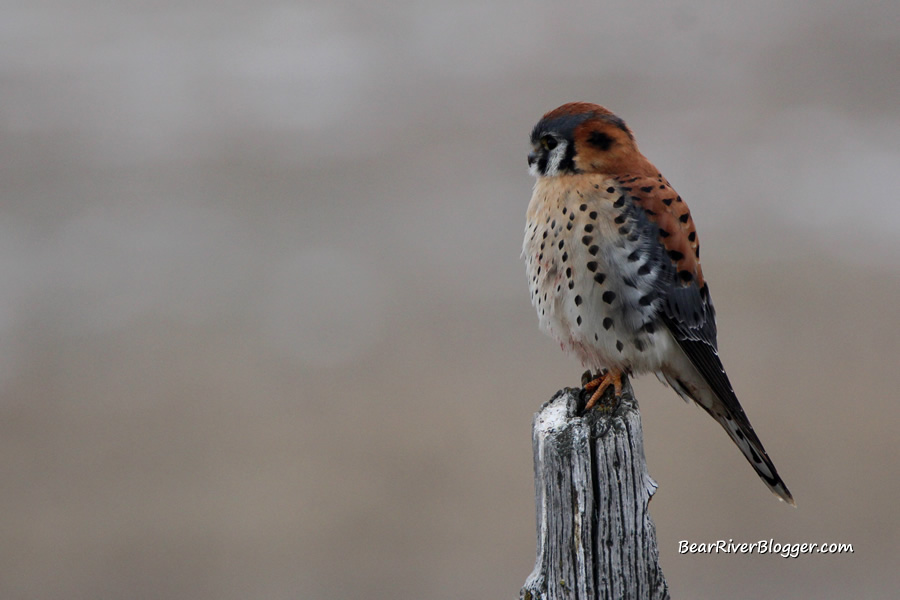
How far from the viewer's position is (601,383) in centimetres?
391

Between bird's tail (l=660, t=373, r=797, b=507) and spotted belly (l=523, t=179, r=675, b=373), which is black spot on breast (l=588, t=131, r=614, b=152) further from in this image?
bird's tail (l=660, t=373, r=797, b=507)

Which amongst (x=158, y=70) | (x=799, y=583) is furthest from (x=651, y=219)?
(x=158, y=70)

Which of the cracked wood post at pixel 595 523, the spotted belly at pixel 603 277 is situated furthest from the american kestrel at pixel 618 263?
the cracked wood post at pixel 595 523

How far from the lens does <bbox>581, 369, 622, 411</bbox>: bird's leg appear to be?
371 cm

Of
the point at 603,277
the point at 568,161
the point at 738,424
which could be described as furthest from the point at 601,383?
the point at 568,161

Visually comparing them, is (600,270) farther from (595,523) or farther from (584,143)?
(595,523)

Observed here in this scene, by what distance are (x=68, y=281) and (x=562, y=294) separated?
9.25 m

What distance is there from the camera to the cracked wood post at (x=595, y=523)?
9.64ft

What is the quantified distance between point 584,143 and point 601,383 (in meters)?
1.00

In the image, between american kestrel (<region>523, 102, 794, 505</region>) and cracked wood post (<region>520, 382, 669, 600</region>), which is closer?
cracked wood post (<region>520, 382, 669, 600</region>)

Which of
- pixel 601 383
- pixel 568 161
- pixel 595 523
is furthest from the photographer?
pixel 568 161

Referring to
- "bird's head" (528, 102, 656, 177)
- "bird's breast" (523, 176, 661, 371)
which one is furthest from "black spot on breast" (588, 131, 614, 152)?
"bird's breast" (523, 176, 661, 371)

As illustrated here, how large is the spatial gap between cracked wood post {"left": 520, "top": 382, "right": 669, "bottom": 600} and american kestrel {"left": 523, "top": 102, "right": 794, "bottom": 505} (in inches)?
38.8

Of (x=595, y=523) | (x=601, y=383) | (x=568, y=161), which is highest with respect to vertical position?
(x=568, y=161)
